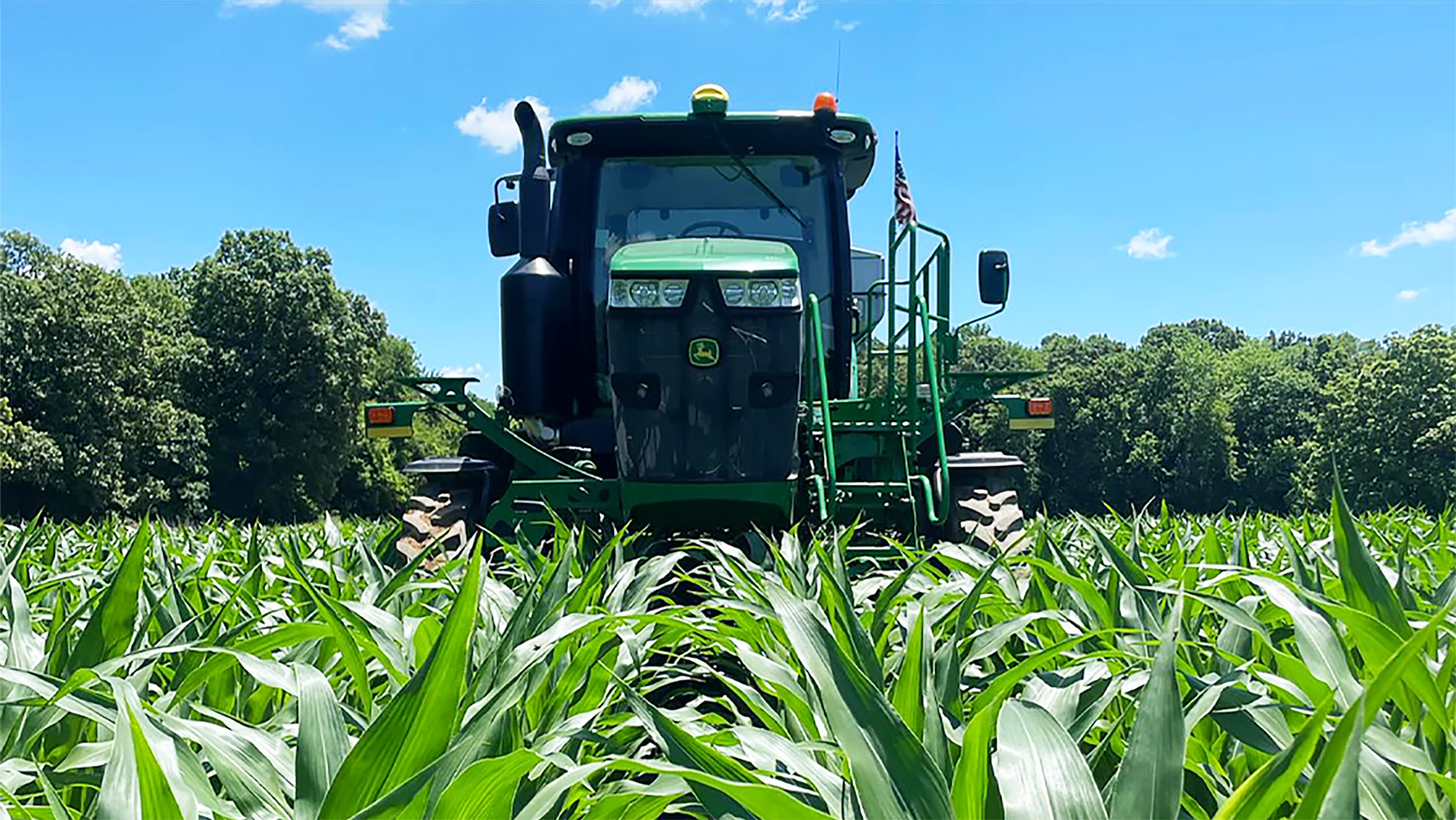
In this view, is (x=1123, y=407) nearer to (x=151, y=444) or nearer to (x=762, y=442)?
(x=151, y=444)

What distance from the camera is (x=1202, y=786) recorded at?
1323 millimetres

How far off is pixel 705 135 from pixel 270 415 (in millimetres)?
28113

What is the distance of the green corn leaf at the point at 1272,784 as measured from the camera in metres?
0.79

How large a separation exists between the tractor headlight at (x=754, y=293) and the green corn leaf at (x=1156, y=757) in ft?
9.93

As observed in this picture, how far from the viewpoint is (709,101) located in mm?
4527

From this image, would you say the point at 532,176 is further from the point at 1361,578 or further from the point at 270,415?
the point at 270,415

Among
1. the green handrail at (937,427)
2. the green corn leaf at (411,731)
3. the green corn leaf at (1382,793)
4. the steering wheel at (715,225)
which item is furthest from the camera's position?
the steering wheel at (715,225)

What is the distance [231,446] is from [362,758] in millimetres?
31601

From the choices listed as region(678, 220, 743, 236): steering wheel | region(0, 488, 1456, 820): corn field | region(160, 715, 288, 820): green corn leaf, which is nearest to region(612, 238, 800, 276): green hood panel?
region(678, 220, 743, 236): steering wheel

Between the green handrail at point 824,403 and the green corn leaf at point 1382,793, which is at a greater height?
the green handrail at point 824,403

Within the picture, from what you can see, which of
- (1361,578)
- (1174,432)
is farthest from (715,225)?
(1174,432)

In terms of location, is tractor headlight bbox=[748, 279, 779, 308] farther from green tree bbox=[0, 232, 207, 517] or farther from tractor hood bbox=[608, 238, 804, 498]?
green tree bbox=[0, 232, 207, 517]

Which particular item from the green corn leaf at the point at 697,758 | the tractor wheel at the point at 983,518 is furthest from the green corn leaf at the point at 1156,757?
the tractor wheel at the point at 983,518

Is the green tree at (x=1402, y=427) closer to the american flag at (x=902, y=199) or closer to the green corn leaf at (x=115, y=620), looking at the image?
the american flag at (x=902, y=199)
